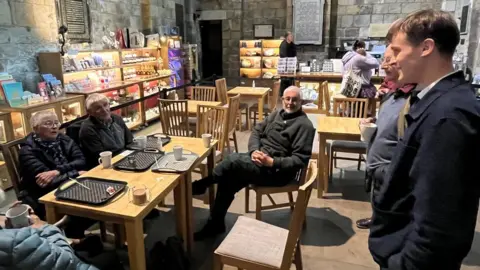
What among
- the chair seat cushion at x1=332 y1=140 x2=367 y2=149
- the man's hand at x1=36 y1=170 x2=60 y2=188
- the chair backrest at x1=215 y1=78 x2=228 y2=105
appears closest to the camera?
the man's hand at x1=36 y1=170 x2=60 y2=188

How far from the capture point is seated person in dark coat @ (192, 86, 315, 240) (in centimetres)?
259

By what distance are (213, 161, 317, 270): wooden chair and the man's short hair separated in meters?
0.86

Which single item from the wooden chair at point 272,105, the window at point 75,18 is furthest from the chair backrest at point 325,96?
the window at point 75,18

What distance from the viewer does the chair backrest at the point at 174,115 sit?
378 centimetres

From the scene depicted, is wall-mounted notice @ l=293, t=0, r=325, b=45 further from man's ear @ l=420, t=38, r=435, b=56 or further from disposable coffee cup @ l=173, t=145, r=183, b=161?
man's ear @ l=420, t=38, r=435, b=56

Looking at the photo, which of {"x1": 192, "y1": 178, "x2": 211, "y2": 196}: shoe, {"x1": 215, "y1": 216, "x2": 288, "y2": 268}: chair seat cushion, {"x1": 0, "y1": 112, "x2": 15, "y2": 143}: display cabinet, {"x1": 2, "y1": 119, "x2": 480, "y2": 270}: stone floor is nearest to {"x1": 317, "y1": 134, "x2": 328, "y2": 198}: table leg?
{"x1": 2, "y1": 119, "x2": 480, "y2": 270}: stone floor

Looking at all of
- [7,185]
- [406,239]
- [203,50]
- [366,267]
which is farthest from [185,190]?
[203,50]

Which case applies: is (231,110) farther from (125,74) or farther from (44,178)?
(125,74)

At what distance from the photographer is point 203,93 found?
5461 millimetres

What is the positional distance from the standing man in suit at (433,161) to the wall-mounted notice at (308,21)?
8.46 m

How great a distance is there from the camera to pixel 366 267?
229 cm

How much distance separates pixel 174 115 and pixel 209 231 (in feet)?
5.18

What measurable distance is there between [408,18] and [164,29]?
7.59 metres

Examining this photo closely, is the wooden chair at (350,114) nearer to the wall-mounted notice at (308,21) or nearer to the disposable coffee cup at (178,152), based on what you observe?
the disposable coffee cup at (178,152)
